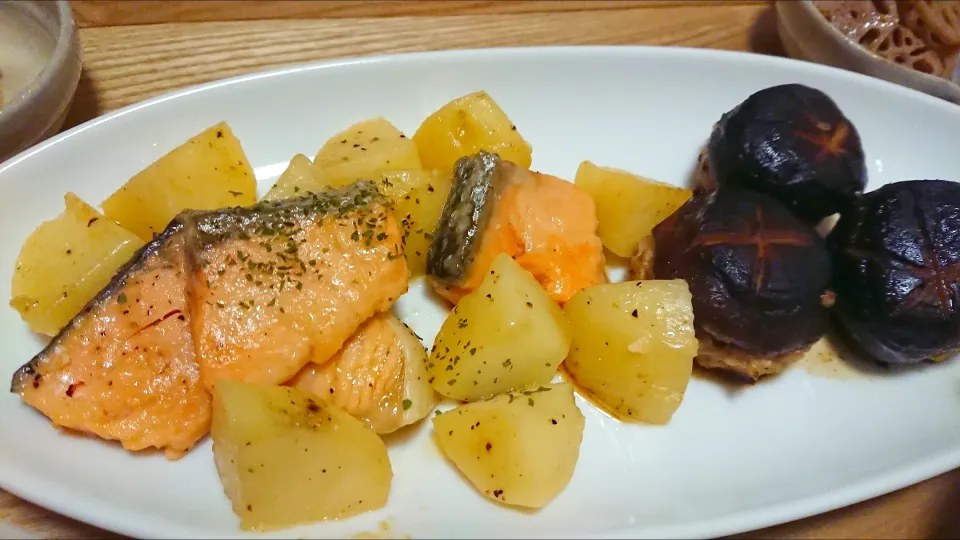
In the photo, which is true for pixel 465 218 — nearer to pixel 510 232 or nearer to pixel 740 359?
pixel 510 232

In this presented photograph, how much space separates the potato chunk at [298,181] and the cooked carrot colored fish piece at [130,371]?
417 millimetres

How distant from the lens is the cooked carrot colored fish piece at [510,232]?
197 centimetres

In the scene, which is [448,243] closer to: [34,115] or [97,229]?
[97,229]

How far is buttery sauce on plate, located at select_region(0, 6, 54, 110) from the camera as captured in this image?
244cm

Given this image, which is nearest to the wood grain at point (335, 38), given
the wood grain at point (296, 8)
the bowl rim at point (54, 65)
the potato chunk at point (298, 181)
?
the wood grain at point (296, 8)

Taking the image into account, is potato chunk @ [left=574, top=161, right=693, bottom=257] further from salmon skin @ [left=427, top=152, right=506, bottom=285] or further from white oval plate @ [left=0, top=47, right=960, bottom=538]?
salmon skin @ [left=427, top=152, right=506, bottom=285]

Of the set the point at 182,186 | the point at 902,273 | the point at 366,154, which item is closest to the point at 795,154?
the point at 902,273

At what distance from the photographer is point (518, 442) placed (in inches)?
65.4

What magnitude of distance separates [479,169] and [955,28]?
221 centimetres

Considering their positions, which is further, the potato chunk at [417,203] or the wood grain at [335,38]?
the wood grain at [335,38]

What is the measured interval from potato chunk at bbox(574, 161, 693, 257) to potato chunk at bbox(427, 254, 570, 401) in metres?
0.46

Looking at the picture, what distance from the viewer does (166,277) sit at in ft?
5.82

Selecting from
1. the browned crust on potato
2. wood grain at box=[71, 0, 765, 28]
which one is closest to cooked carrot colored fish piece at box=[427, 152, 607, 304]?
the browned crust on potato

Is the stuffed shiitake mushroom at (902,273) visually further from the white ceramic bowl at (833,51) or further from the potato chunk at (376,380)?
the potato chunk at (376,380)
